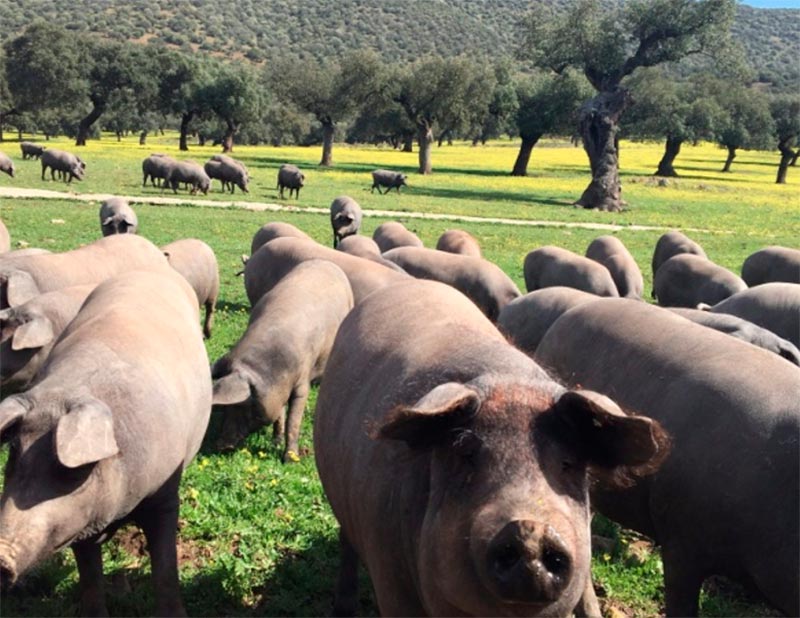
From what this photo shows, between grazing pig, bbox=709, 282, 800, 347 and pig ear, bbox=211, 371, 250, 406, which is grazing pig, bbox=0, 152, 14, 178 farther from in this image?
grazing pig, bbox=709, 282, 800, 347

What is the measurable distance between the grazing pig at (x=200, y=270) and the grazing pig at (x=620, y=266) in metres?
7.71

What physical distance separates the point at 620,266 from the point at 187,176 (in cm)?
2436

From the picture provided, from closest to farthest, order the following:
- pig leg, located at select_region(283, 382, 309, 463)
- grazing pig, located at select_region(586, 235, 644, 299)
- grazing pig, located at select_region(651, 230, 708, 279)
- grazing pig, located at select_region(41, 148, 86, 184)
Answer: pig leg, located at select_region(283, 382, 309, 463) < grazing pig, located at select_region(586, 235, 644, 299) < grazing pig, located at select_region(651, 230, 708, 279) < grazing pig, located at select_region(41, 148, 86, 184)

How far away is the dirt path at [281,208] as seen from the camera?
30.4 m

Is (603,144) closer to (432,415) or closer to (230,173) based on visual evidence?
(230,173)

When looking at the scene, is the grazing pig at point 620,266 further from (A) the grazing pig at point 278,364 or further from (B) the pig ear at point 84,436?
(B) the pig ear at point 84,436

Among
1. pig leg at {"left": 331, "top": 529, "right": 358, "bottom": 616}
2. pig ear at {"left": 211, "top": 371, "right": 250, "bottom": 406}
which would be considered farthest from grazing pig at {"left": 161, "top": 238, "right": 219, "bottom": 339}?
pig leg at {"left": 331, "top": 529, "right": 358, "bottom": 616}

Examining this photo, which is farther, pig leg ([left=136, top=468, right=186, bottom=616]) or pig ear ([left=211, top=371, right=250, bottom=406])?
pig ear ([left=211, top=371, right=250, bottom=406])

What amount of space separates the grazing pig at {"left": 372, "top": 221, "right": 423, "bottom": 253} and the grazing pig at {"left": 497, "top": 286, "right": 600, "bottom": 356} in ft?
25.1

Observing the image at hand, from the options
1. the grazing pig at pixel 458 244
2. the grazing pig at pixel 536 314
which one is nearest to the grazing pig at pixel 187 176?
the grazing pig at pixel 458 244

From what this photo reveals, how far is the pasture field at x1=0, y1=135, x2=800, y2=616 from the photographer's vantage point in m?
5.88

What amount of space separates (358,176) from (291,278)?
43.2 meters

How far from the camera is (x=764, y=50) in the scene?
148 meters

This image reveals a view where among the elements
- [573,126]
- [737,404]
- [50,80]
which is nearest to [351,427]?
[737,404]
